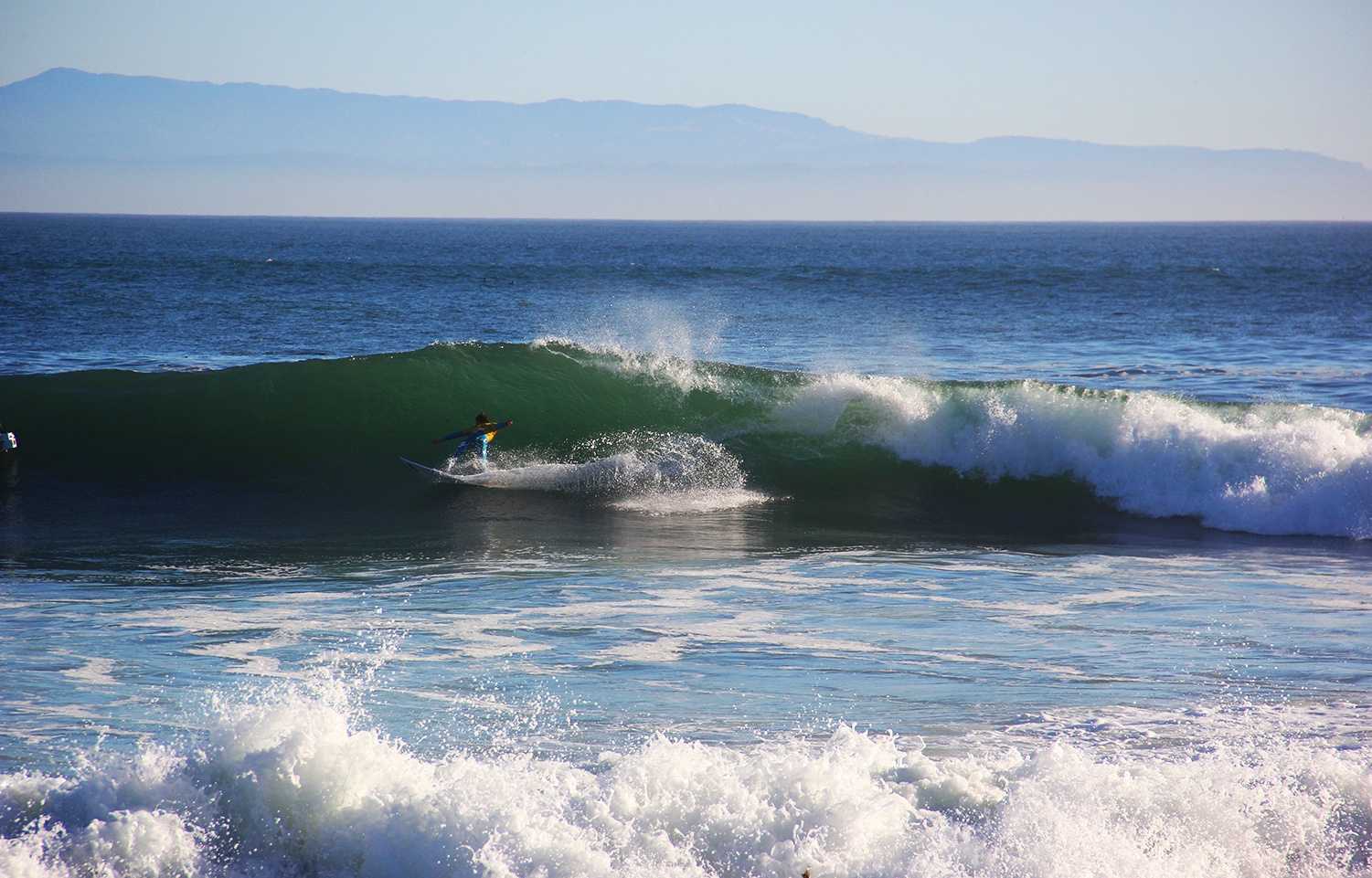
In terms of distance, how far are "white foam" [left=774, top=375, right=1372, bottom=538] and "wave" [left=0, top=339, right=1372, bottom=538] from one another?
31 millimetres

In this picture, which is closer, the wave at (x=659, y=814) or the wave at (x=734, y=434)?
the wave at (x=659, y=814)

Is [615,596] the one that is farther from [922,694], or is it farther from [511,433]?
[511,433]

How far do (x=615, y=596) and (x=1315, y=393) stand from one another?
1732 cm

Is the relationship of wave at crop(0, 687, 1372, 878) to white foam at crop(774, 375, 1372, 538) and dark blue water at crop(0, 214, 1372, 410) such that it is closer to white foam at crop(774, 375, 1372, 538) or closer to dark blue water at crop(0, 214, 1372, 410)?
white foam at crop(774, 375, 1372, 538)

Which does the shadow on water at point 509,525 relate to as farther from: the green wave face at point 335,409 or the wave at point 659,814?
the wave at point 659,814

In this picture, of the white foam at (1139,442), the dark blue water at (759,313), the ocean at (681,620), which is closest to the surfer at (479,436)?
the ocean at (681,620)

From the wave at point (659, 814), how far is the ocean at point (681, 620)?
2 cm

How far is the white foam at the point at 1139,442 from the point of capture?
14.5 metres

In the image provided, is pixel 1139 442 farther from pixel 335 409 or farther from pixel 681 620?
pixel 335 409

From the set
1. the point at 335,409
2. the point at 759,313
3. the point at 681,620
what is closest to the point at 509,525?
the point at 681,620

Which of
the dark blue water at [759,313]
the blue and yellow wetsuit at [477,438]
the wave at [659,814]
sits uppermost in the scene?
the dark blue water at [759,313]

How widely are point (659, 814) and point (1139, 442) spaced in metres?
12.7

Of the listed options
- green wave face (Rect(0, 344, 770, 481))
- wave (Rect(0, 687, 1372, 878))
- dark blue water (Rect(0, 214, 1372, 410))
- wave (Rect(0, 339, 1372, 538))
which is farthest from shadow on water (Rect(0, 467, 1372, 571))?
dark blue water (Rect(0, 214, 1372, 410))

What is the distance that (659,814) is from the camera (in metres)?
5.55
